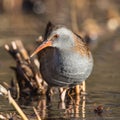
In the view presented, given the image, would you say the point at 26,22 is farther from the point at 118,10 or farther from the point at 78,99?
the point at 78,99

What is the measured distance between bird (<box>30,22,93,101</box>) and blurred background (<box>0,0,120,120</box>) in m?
0.44

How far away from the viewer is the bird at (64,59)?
281 inches

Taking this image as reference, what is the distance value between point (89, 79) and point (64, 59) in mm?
1922

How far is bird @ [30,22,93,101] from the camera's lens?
7129 millimetres

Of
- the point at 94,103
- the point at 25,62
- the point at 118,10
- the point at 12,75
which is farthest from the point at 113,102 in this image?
the point at 118,10

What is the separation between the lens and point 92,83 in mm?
8867

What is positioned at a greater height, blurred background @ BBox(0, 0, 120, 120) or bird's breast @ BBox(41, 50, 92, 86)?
blurred background @ BBox(0, 0, 120, 120)

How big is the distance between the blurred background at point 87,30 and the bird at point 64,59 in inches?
17.2

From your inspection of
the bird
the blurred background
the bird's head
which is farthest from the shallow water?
the bird's head

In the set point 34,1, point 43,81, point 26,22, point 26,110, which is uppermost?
point 34,1

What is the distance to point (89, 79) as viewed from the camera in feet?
29.8

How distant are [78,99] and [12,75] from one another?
1615 millimetres

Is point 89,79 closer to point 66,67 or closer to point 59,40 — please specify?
point 66,67

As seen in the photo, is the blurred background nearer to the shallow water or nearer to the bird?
the shallow water
